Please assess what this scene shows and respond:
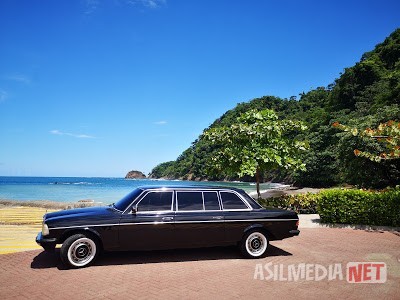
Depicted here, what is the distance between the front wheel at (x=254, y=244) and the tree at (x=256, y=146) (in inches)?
233

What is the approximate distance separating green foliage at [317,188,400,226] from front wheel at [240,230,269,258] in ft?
19.9

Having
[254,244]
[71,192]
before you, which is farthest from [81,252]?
[71,192]

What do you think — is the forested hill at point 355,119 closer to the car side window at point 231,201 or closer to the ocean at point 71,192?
the ocean at point 71,192

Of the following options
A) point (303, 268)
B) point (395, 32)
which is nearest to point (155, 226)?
point (303, 268)

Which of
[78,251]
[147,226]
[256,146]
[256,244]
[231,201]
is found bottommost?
[256,244]

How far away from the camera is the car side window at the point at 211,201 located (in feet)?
24.3

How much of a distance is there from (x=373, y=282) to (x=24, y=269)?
280 inches

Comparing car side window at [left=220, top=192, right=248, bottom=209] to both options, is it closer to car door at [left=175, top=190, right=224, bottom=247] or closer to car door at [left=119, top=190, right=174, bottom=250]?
car door at [left=175, top=190, right=224, bottom=247]

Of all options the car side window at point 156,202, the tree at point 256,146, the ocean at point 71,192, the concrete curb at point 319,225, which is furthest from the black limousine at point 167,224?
the tree at point 256,146

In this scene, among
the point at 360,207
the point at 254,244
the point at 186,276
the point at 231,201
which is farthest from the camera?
the point at 360,207

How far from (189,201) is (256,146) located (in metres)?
7.45

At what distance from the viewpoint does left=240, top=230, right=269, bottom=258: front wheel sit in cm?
734

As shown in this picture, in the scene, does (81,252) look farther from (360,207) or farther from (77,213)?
(360,207)

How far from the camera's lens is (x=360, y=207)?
1188cm
